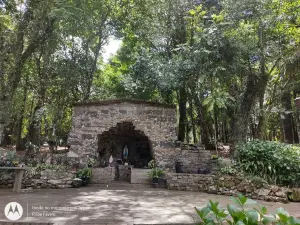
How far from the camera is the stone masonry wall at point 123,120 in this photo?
8359mm

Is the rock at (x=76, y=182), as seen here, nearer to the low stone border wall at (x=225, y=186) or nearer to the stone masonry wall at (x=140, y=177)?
the stone masonry wall at (x=140, y=177)

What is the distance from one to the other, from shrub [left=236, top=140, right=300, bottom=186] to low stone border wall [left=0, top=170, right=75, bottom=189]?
554 cm

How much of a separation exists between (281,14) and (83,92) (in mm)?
9452

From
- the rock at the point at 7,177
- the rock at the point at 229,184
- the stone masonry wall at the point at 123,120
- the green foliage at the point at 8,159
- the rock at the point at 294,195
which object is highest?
the stone masonry wall at the point at 123,120

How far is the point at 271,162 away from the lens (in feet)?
21.4

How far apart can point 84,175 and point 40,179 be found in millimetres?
1323

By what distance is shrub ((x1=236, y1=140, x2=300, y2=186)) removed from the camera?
632cm

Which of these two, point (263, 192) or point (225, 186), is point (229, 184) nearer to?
point (225, 186)

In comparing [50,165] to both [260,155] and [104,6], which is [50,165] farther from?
[104,6]

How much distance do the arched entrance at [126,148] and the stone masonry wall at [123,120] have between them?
1.30 m

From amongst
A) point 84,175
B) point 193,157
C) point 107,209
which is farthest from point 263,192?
point 84,175

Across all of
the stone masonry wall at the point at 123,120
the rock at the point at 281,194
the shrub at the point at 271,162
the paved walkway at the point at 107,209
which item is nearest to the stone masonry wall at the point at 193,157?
the stone masonry wall at the point at 123,120

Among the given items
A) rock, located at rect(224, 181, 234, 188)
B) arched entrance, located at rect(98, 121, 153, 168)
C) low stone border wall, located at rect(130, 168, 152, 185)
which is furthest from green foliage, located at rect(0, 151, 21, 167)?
rock, located at rect(224, 181, 234, 188)

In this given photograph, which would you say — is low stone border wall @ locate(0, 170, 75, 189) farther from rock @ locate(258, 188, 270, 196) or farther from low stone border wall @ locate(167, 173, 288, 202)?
rock @ locate(258, 188, 270, 196)
